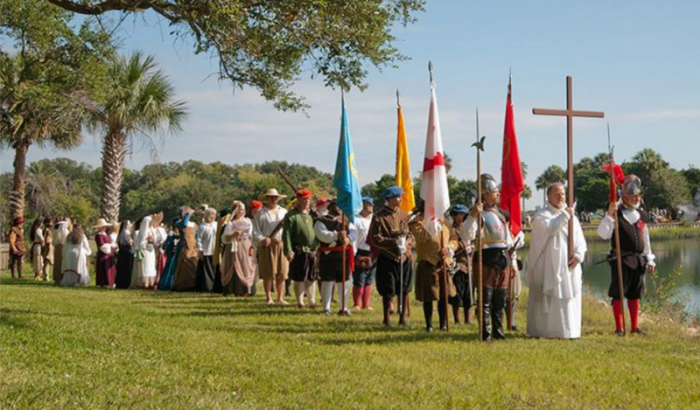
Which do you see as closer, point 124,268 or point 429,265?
point 429,265

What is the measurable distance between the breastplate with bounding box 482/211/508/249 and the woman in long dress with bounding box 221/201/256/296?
7.49 m

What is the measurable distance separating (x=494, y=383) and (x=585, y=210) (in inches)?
4126

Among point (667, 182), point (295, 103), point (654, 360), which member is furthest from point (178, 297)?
point (667, 182)

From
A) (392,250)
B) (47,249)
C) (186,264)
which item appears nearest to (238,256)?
(186,264)

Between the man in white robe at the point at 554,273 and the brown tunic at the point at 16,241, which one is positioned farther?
the brown tunic at the point at 16,241

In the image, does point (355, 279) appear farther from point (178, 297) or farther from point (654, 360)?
point (654, 360)

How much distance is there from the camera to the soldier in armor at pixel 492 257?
1107 cm

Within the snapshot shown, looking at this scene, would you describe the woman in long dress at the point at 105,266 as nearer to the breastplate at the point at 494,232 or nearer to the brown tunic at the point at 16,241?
the brown tunic at the point at 16,241

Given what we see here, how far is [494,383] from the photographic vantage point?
802 cm

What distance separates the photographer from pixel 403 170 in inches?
561

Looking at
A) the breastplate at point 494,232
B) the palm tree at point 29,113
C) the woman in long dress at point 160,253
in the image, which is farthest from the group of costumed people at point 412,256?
the palm tree at point 29,113

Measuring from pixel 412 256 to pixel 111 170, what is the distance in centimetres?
1646

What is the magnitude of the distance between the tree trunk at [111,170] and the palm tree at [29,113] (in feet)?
3.76

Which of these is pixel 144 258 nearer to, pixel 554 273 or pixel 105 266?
pixel 105 266
